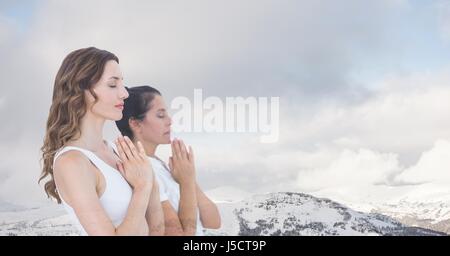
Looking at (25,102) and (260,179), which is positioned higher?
(25,102)

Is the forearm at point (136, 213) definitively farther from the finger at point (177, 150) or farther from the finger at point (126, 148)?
the finger at point (177, 150)

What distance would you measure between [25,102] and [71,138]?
54 centimetres

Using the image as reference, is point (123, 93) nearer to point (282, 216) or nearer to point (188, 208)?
point (188, 208)

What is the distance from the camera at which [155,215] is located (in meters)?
3.65

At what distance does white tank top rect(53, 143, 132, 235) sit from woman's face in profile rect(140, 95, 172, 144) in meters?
0.38

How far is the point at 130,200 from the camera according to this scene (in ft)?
11.4

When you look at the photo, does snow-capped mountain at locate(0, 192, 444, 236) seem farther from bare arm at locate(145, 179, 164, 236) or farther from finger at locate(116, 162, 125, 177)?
finger at locate(116, 162, 125, 177)

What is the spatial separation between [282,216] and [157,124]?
95 cm

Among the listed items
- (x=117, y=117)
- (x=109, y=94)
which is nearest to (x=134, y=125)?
(x=117, y=117)

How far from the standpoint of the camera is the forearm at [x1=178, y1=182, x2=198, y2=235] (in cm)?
378

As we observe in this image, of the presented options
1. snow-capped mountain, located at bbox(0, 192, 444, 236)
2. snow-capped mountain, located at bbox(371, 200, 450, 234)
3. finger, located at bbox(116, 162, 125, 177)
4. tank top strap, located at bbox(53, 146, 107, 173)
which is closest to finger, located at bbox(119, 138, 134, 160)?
finger, located at bbox(116, 162, 125, 177)

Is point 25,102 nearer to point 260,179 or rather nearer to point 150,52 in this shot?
point 150,52

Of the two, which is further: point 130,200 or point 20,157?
point 20,157
